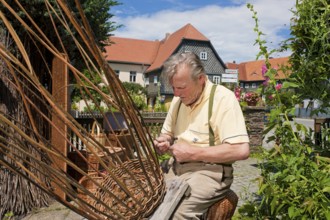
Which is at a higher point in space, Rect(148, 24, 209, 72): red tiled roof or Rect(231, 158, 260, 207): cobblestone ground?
Rect(148, 24, 209, 72): red tiled roof

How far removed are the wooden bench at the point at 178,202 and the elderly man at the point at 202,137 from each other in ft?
0.17

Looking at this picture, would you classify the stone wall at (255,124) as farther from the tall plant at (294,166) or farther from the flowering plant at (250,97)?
the tall plant at (294,166)

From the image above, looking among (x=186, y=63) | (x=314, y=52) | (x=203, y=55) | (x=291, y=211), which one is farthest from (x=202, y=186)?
(x=203, y=55)

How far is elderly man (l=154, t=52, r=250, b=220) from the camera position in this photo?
1.68m

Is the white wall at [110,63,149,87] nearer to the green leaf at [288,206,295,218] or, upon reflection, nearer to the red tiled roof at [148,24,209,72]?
the red tiled roof at [148,24,209,72]

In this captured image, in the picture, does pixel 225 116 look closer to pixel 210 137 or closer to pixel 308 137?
pixel 210 137

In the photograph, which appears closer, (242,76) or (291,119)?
(291,119)

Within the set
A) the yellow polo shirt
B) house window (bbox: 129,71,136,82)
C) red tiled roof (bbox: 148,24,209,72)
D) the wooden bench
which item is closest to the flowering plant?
the yellow polo shirt

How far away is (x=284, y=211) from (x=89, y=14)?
4070mm

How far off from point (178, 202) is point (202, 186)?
0.22m

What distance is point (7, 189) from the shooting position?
13.7 ft

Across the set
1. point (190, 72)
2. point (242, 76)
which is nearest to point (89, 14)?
point (190, 72)

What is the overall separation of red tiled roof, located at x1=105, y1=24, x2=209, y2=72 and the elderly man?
40040 millimetres

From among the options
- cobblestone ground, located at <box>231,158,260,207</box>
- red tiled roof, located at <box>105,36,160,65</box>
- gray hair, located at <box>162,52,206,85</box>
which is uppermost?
red tiled roof, located at <box>105,36,160,65</box>
